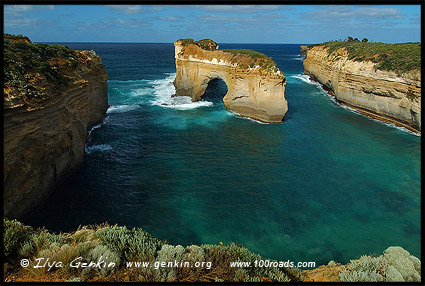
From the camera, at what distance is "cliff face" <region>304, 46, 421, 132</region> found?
1313 inches

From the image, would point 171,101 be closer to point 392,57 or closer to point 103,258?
point 392,57

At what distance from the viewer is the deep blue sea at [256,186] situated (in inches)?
670

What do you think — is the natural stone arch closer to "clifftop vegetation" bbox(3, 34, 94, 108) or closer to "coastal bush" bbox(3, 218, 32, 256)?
"clifftop vegetation" bbox(3, 34, 94, 108)

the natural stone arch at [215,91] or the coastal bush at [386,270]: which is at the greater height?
the natural stone arch at [215,91]

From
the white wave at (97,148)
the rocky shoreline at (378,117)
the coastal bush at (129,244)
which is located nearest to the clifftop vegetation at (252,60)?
the rocky shoreline at (378,117)

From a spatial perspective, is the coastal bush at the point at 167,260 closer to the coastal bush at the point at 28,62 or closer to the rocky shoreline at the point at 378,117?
the coastal bush at the point at 28,62

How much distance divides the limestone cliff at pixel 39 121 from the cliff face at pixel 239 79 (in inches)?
872

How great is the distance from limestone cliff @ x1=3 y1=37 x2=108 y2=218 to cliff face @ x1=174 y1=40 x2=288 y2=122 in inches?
872

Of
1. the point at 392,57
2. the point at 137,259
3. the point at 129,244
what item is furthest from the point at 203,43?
the point at 137,259

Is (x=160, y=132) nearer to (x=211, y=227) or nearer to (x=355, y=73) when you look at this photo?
(x=211, y=227)

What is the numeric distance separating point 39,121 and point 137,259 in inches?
529

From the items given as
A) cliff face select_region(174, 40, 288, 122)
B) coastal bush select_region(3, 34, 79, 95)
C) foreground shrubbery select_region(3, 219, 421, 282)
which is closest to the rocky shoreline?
cliff face select_region(174, 40, 288, 122)

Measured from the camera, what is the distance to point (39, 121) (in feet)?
56.2

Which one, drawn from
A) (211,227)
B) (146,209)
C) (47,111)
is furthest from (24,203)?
(211,227)
